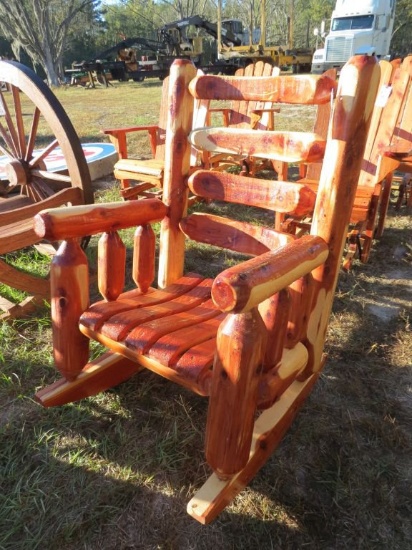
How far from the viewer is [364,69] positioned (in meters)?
1.08

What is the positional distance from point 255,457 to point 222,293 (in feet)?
2.33

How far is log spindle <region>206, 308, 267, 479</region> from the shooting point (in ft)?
3.06

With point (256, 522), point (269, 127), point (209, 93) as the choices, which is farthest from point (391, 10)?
point (256, 522)

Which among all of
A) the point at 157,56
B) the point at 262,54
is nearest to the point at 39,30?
the point at 157,56

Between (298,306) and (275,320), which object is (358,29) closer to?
(298,306)

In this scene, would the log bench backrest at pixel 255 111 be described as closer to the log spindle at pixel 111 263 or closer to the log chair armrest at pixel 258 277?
the log spindle at pixel 111 263

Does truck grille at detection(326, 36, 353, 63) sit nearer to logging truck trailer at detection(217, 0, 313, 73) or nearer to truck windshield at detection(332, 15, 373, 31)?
truck windshield at detection(332, 15, 373, 31)

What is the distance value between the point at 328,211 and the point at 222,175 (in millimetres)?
465

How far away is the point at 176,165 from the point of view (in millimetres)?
1602

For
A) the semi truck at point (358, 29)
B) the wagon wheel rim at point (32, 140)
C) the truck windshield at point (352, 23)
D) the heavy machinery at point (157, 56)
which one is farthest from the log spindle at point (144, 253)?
the heavy machinery at point (157, 56)

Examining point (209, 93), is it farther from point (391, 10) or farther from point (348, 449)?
point (391, 10)

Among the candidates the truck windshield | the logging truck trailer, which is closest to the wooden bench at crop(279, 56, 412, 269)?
the truck windshield

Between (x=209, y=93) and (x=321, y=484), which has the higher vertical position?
(x=209, y=93)

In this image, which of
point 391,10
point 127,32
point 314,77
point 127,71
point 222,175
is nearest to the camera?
point 314,77
